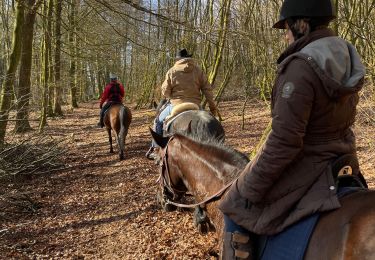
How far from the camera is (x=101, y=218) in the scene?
7.38 metres

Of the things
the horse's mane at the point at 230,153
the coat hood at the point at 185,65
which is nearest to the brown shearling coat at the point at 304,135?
the horse's mane at the point at 230,153

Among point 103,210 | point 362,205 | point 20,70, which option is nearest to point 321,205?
point 362,205

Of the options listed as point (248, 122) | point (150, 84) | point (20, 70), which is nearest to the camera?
point (20, 70)

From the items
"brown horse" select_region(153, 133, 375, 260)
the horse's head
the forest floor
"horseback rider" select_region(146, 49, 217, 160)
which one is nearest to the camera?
"brown horse" select_region(153, 133, 375, 260)

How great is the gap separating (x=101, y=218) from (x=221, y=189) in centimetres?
467

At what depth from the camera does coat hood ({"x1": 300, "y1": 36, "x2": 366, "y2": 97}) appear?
2.24 metres

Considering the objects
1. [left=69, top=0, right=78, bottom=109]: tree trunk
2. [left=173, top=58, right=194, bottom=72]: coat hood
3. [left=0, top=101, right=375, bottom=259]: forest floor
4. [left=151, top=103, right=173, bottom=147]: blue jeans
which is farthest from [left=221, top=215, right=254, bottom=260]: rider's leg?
[left=69, top=0, right=78, bottom=109]: tree trunk

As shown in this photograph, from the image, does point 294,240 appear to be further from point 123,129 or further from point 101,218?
point 123,129

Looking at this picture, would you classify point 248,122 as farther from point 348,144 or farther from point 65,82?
point 348,144

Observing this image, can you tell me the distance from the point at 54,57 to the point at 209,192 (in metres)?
16.2

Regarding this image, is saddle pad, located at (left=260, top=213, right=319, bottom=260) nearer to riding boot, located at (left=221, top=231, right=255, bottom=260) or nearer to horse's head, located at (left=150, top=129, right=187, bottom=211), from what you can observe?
riding boot, located at (left=221, top=231, right=255, bottom=260)

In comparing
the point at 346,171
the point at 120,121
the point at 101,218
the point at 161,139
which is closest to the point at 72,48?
the point at 120,121

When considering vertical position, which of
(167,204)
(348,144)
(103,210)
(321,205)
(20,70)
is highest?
(20,70)

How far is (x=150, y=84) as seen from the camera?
28438 mm
